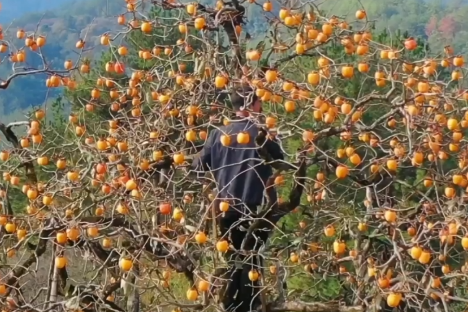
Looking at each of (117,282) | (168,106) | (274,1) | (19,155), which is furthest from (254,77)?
(19,155)

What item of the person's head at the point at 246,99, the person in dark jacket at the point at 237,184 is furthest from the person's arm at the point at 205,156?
the person's head at the point at 246,99

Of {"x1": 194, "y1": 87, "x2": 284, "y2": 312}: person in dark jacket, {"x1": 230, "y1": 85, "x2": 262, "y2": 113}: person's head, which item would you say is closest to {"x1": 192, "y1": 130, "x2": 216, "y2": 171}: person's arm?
{"x1": 194, "y1": 87, "x2": 284, "y2": 312}: person in dark jacket

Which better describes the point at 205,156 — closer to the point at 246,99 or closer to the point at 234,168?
the point at 234,168

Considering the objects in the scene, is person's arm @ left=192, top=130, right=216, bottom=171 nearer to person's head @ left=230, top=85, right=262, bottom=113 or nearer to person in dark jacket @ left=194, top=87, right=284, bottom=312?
person in dark jacket @ left=194, top=87, right=284, bottom=312

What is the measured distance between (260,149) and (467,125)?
1008 mm

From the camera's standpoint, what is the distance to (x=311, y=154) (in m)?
3.53

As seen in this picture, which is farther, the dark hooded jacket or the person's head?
the dark hooded jacket

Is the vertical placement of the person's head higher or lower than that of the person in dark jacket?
higher

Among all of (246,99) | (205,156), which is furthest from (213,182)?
(246,99)

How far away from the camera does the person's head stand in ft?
9.71

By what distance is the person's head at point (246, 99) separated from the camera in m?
2.96

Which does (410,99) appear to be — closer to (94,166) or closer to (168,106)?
(168,106)

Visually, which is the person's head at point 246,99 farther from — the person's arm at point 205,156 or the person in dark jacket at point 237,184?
the person's arm at point 205,156

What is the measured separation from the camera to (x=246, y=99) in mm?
2955
